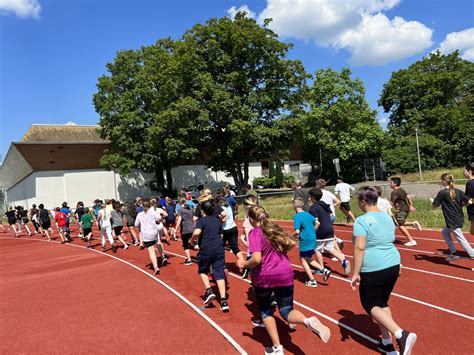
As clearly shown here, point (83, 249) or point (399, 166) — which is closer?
point (83, 249)

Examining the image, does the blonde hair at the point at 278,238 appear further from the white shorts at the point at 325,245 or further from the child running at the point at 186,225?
the child running at the point at 186,225

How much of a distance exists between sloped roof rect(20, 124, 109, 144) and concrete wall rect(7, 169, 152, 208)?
12.4 ft

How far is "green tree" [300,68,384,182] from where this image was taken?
126 ft

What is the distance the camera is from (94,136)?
144 ft

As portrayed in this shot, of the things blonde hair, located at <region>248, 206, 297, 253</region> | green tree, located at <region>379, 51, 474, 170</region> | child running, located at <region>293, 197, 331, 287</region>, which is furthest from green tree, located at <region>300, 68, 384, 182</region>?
blonde hair, located at <region>248, 206, 297, 253</region>

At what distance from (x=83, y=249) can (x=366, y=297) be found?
13.2 meters

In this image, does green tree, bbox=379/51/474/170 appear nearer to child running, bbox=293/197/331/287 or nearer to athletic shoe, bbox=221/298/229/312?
child running, bbox=293/197/331/287

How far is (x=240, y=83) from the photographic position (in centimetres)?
2720

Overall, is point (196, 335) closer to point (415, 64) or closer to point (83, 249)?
point (83, 249)

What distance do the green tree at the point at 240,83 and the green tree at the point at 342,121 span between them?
33.2ft

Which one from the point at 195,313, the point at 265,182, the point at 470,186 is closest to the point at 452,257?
the point at 470,186

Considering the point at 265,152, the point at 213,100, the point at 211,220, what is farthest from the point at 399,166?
the point at 211,220

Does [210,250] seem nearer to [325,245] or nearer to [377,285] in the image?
[325,245]

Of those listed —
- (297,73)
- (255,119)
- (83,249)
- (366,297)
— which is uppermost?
(297,73)
